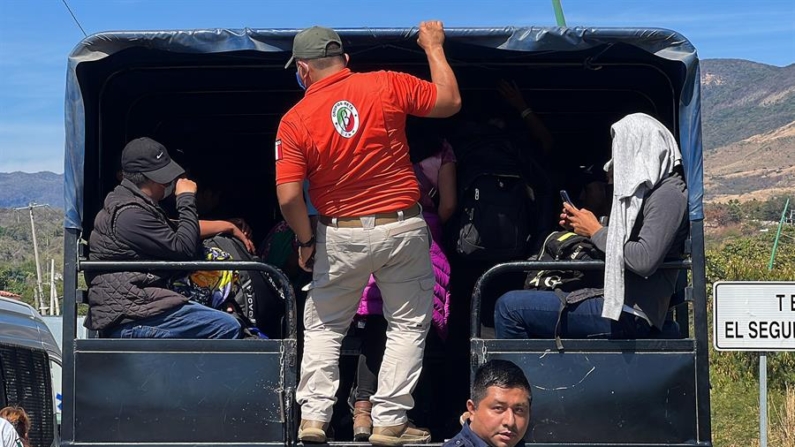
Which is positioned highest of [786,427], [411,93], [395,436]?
[411,93]

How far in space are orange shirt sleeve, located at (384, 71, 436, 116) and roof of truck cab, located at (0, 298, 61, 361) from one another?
5086mm

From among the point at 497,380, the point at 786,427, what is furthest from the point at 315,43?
the point at 786,427

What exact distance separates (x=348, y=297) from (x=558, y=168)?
2.33 meters

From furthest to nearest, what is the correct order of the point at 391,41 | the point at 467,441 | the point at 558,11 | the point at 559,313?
the point at 558,11
the point at 391,41
the point at 559,313
the point at 467,441

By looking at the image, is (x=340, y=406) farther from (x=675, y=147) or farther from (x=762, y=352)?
(x=762, y=352)

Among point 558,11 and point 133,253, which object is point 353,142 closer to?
point 133,253

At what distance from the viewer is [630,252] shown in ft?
16.1

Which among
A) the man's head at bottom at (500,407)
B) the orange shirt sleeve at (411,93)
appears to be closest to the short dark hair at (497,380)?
the man's head at bottom at (500,407)

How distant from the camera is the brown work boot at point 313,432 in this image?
192 inches

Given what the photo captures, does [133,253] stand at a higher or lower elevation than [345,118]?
lower

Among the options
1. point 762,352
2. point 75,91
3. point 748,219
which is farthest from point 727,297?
point 748,219

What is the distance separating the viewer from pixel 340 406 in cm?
595

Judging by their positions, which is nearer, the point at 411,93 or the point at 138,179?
the point at 411,93

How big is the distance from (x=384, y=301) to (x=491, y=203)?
904 mm
